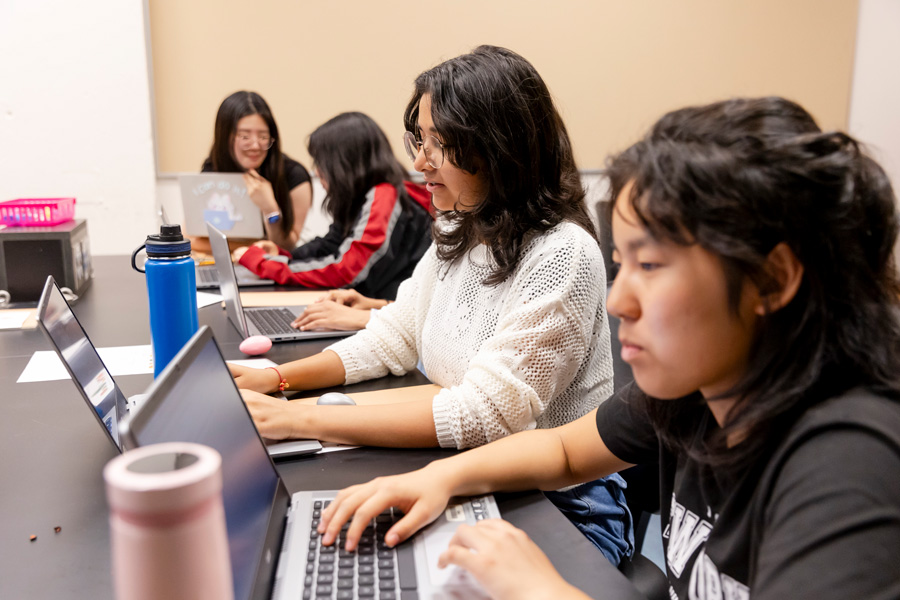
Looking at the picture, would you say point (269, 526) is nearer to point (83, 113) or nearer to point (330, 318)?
point (330, 318)

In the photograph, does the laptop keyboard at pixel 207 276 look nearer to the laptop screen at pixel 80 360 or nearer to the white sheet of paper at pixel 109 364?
the white sheet of paper at pixel 109 364

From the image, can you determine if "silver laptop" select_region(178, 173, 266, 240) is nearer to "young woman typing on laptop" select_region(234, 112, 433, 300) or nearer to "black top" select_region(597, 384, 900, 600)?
"young woman typing on laptop" select_region(234, 112, 433, 300)

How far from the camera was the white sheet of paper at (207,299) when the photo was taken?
1.87 m

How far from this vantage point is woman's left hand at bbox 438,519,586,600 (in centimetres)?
64

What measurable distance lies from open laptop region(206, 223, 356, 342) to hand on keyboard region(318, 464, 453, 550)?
2.68 ft

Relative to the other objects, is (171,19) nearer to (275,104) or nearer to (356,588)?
(275,104)

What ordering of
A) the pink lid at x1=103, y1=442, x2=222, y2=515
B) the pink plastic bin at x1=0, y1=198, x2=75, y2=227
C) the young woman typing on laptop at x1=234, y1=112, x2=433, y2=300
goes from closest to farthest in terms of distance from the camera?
the pink lid at x1=103, y1=442, x2=222, y2=515 < the pink plastic bin at x1=0, y1=198, x2=75, y2=227 < the young woman typing on laptop at x1=234, y1=112, x2=433, y2=300

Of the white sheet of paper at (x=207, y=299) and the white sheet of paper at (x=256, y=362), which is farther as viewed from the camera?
the white sheet of paper at (x=207, y=299)

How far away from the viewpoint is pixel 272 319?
5.65 feet

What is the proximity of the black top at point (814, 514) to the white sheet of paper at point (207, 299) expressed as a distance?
1461mm

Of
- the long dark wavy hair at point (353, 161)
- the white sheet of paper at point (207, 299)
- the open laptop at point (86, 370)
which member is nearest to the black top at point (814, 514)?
the open laptop at point (86, 370)

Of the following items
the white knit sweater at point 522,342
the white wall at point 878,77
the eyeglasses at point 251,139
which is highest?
the white wall at point 878,77

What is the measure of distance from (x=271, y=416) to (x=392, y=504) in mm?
299

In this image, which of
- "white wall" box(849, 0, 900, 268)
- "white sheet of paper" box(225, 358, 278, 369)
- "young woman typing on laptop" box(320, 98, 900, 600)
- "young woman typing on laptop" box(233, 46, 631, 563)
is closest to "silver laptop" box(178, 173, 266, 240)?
"white sheet of paper" box(225, 358, 278, 369)
